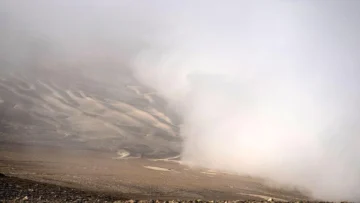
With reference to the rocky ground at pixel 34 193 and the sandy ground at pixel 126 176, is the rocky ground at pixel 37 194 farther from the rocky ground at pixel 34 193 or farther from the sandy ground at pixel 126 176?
the sandy ground at pixel 126 176

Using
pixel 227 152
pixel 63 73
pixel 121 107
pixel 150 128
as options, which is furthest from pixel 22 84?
pixel 227 152

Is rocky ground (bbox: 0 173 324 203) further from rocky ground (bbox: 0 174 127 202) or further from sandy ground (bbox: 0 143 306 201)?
sandy ground (bbox: 0 143 306 201)

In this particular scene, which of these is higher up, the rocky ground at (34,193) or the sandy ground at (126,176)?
the sandy ground at (126,176)

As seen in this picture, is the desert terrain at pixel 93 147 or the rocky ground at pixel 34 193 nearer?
the rocky ground at pixel 34 193

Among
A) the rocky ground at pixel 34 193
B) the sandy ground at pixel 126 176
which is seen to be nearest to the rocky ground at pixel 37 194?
the rocky ground at pixel 34 193

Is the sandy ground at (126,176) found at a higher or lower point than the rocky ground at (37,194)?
higher

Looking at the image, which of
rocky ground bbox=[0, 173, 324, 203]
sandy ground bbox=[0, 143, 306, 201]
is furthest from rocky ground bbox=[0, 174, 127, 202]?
sandy ground bbox=[0, 143, 306, 201]

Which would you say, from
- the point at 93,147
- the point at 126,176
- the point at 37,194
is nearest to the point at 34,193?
the point at 37,194

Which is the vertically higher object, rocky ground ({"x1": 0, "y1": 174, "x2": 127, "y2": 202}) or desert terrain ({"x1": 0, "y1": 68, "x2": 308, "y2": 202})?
desert terrain ({"x1": 0, "y1": 68, "x2": 308, "y2": 202})

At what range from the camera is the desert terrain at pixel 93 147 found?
13742 millimetres

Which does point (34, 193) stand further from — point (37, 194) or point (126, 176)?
point (126, 176)

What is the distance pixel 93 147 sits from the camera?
79.4 feet

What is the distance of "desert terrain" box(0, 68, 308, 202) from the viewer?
1374cm

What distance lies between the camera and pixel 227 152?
2773 centimetres
